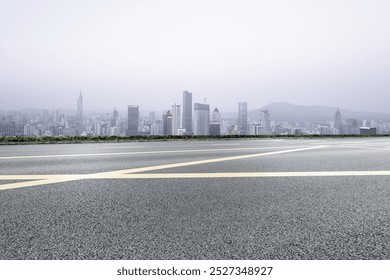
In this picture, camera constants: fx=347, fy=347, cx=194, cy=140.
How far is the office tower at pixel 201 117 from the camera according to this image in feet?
203

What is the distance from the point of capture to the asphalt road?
9.20 feet

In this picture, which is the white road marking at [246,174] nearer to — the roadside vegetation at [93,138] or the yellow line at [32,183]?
the yellow line at [32,183]

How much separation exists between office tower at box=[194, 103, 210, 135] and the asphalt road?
2020 inches

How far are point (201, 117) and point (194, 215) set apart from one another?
225 feet

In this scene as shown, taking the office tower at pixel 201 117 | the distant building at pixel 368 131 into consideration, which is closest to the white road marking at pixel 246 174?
the distant building at pixel 368 131

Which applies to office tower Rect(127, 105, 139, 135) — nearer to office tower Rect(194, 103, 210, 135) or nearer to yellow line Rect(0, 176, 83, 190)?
office tower Rect(194, 103, 210, 135)

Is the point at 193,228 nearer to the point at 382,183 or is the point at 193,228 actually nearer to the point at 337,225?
the point at 337,225

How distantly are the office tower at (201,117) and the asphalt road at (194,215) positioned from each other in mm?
51299

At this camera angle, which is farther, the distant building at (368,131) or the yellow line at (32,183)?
the distant building at (368,131)

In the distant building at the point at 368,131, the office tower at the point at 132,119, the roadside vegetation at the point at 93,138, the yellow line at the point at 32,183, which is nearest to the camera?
the yellow line at the point at 32,183

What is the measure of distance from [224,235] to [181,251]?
0.55 meters

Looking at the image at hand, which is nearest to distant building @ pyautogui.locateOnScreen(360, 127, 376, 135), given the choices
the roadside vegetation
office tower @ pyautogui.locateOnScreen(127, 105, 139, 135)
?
the roadside vegetation

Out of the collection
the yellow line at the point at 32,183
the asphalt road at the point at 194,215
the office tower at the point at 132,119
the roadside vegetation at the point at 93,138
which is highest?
the office tower at the point at 132,119
